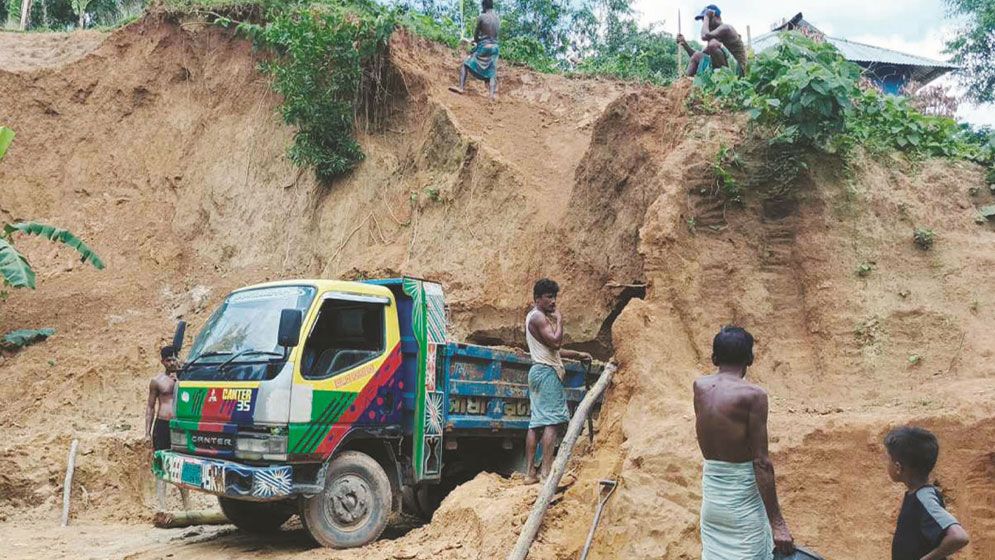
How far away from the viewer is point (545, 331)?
22.8 feet

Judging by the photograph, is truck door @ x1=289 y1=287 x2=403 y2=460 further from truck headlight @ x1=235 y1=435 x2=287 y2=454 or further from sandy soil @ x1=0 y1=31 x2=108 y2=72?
sandy soil @ x1=0 y1=31 x2=108 y2=72

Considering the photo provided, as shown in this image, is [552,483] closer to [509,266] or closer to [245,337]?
[245,337]

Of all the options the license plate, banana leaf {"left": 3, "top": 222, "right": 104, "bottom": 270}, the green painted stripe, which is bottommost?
the license plate

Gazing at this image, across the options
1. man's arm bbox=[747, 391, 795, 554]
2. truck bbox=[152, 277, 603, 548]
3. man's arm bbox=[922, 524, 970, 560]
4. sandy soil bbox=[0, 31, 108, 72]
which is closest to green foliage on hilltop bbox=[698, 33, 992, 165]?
truck bbox=[152, 277, 603, 548]

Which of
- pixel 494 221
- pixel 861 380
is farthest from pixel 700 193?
pixel 494 221

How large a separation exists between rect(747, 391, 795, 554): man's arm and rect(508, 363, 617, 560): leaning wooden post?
7.47 feet

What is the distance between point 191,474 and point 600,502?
348cm

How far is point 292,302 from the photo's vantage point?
7305 mm

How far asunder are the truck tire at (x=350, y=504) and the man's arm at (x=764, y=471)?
4.20 m

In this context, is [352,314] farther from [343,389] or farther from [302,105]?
[302,105]

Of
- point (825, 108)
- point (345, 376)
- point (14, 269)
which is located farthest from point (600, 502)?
point (14, 269)

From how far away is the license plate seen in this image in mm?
6770

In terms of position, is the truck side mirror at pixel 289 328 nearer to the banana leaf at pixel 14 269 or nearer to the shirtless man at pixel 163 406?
the shirtless man at pixel 163 406

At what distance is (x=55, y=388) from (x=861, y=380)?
11306mm
